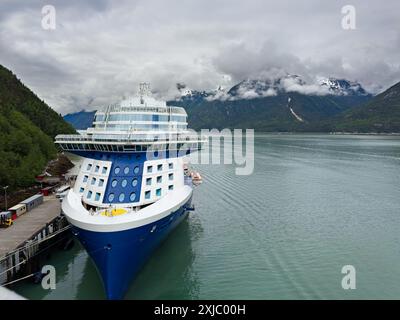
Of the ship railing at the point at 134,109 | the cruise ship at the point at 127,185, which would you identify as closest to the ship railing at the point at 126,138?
the cruise ship at the point at 127,185

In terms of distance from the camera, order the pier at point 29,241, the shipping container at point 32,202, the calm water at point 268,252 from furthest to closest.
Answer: the shipping container at point 32,202 < the pier at point 29,241 < the calm water at point 268,252

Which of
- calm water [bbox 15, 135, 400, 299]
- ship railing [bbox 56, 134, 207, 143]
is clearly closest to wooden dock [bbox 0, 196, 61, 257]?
calm water [bbox 15, 135, 400, 299]

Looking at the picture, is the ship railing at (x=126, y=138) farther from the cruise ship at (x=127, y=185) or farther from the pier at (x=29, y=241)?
the pier at (x=29, y=241)

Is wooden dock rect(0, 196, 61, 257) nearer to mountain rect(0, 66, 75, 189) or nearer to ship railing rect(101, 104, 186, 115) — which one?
ship railing rect(101, 104, 186, 115)

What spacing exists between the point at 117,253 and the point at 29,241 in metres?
9.10

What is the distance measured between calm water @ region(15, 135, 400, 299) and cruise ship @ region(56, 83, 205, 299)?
279cm

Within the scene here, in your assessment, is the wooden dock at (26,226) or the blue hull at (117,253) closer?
the blue hull at (117,253)

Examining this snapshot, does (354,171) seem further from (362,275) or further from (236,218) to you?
(362,275)

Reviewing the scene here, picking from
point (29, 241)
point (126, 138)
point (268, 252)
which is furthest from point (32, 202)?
point (268, 252)

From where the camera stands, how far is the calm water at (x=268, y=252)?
66.2 ft

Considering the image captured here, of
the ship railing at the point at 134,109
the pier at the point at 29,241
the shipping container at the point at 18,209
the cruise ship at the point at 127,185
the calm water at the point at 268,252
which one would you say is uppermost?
the ship railing at the point at 134,109

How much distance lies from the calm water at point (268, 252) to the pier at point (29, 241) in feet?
3.78

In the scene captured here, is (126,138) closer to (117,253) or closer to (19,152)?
(117,253)
